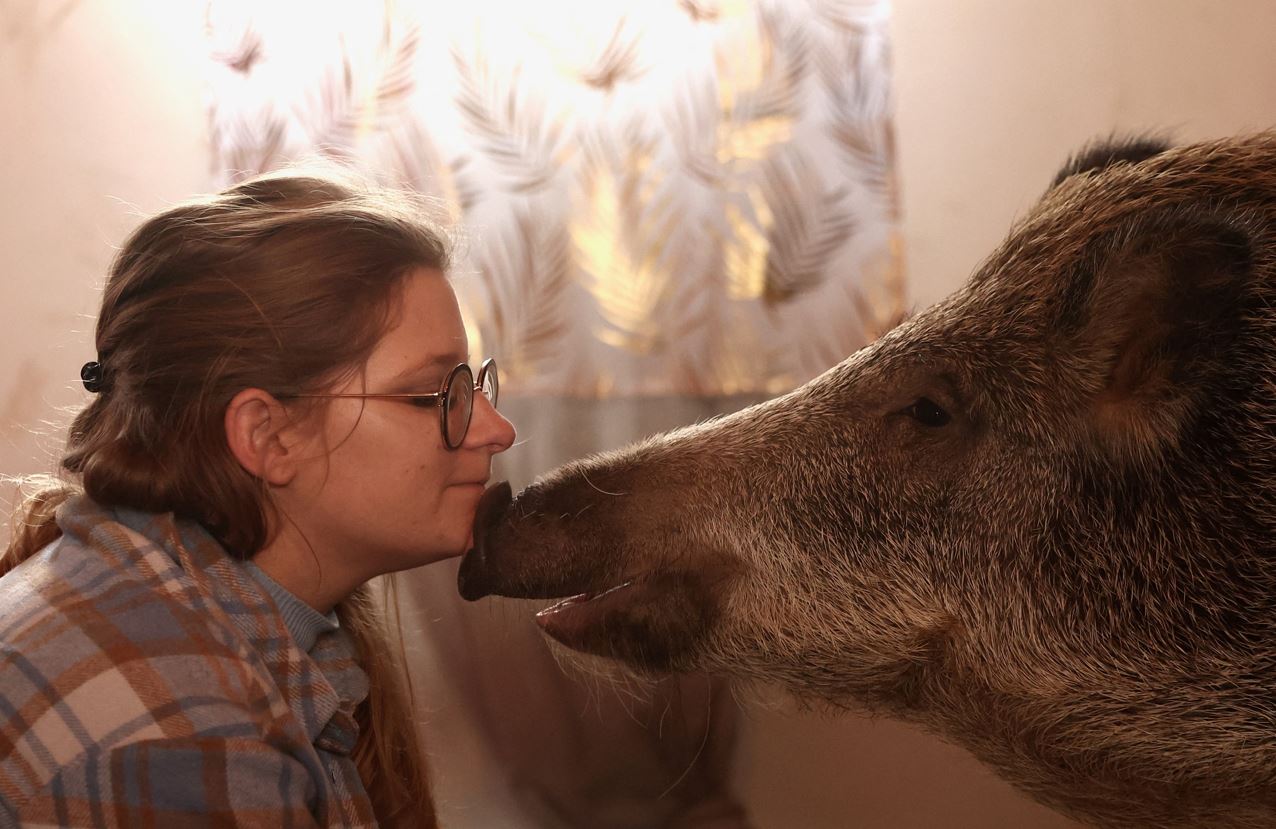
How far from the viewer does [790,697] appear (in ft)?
3.85

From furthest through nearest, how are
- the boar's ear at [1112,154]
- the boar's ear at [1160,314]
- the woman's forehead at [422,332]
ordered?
1. the boar's ear at [1112,154]
2. the woman's forehead at [422,332]
3. the boar's ear at [1160,314]

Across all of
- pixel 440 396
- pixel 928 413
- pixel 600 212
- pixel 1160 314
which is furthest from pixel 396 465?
pixel 600 212

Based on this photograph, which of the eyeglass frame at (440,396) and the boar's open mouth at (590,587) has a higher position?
the eyeglass frame at (440,396)

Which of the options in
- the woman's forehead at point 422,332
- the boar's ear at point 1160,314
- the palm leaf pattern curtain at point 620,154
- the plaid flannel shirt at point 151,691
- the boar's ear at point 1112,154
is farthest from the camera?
the palm leaf pattern curtain at point 620,154

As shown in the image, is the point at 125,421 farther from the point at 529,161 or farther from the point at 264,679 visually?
the point at 529,161

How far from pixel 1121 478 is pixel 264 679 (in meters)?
0.78

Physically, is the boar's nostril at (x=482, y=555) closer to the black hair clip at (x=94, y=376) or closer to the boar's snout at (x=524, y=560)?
the boar's snout at (x=524, y=560)

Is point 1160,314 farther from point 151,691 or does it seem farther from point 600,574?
point 151,691

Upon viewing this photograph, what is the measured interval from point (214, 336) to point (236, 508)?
0.53 ft

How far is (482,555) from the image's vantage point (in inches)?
41.8

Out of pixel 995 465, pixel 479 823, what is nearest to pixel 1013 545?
pixel 995 465

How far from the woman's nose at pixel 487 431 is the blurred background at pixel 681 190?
0.61 m

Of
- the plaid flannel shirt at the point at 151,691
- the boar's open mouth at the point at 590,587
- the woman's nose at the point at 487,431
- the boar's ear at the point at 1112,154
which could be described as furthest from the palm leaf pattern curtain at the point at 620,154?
the plaid flannel shirt at the point at 151,691

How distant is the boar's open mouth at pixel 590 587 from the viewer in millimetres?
1045
